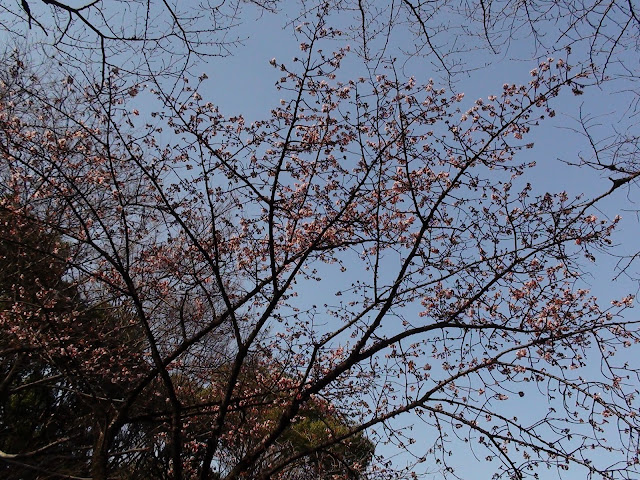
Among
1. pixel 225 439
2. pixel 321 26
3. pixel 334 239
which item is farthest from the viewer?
pixel 225 439

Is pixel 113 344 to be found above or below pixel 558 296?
below

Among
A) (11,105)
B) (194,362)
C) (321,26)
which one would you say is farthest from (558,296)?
(11,105)

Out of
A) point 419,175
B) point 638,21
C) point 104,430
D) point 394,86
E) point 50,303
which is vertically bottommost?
point 104,430

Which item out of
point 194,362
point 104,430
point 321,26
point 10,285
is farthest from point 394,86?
point 10,285

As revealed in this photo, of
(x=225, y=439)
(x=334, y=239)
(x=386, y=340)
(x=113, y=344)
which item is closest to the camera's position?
(x=386, y=340)

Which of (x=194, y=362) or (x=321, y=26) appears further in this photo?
(x=194, y=362)

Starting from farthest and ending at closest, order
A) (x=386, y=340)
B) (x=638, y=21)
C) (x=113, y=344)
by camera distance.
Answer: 1. (x=113, y=344)
2. (x=386, y=340)
3. (x=638, y=21)

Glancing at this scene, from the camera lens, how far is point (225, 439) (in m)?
6.59

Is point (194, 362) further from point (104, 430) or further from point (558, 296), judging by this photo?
point (558, 296)

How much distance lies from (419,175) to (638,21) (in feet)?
8.72

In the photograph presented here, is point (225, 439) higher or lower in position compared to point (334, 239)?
lower

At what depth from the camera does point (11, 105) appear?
625 centimetres

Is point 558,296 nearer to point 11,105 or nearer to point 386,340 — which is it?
point 386,340

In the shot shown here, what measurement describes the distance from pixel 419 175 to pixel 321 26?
1614mm
